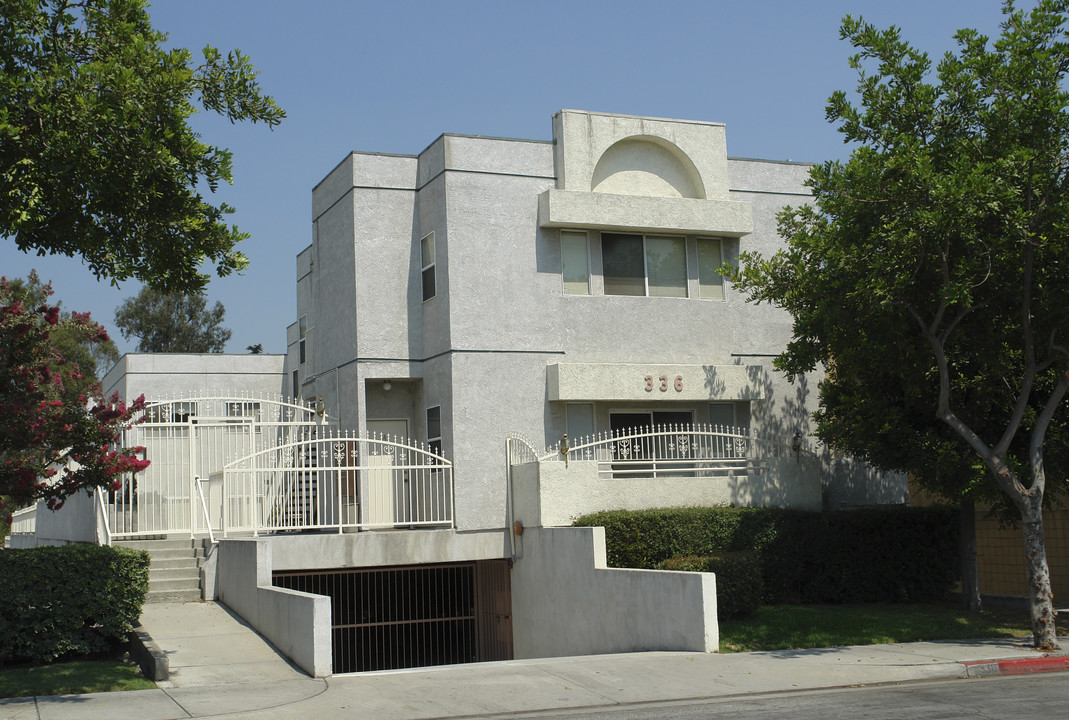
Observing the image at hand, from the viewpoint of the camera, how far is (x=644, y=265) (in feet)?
66.0

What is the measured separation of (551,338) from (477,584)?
474 centimetres

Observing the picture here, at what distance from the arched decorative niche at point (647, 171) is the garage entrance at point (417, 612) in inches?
295

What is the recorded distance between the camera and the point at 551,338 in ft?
62.7

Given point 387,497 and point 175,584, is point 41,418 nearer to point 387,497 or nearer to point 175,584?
point 175,584

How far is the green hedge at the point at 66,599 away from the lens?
11.6 m

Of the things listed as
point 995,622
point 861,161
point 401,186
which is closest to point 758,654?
point 995,622

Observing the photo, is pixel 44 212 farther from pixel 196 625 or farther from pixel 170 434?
pixel 170 434

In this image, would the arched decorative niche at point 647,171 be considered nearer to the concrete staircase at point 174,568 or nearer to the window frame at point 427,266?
the window frame at point 427,266

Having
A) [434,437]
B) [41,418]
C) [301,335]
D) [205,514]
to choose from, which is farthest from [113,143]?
[301,335]

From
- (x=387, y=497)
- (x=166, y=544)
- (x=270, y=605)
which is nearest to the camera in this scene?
(x=270, y=605)

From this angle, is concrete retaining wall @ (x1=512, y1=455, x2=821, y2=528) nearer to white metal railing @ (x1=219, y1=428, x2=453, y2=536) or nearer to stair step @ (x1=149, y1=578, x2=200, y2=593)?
white metal railing @ (x1=219, y1=428, x2=453, y2=536)

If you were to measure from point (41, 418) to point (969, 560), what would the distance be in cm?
1351

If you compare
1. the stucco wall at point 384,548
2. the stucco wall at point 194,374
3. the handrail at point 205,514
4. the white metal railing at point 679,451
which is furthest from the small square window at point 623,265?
the stucco wall at point 194,374

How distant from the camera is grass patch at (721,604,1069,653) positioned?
13609 millimetres
